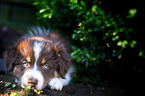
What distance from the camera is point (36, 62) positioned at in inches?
122

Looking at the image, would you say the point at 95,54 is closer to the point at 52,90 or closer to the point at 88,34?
the point at 88,34

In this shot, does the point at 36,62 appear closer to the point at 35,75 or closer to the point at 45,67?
the point at 45,67

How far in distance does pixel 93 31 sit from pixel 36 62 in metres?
1.36

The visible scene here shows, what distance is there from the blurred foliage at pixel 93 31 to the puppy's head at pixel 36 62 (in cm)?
37

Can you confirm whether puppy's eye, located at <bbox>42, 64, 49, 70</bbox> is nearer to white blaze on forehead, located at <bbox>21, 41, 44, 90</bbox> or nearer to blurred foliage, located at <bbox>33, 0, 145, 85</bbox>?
white blaze on forehead, located at <bbox>21, 41, 44, 90</bbox>

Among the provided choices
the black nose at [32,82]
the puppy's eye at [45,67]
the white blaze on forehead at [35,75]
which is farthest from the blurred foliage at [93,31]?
the black nose at [32,82]

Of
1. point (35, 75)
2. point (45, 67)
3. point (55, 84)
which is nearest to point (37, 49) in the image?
point (45, 67)

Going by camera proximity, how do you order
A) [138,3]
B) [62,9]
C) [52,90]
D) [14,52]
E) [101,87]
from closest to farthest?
1. [138,3]
2. [52,90]
3. [14,52]
4. [62,9]
5. [101,87]

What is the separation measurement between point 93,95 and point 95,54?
3.05 ft

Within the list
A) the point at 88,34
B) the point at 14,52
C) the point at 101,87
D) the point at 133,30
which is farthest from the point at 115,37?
the point at 14,52

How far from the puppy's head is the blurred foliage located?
1.22 feet

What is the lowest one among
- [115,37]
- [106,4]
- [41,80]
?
[41,80]

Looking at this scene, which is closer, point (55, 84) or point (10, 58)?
point (55, 84)

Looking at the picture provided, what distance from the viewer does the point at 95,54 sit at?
367cm
